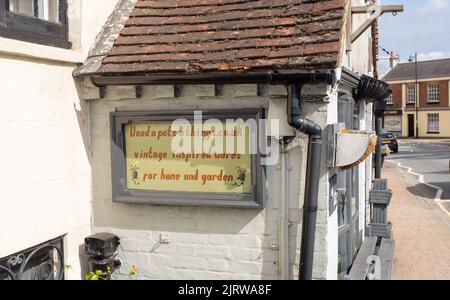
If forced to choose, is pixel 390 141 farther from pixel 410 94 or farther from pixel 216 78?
pixel 216 78

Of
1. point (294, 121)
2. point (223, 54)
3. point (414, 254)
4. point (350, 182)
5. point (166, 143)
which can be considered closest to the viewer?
point (294, 121)

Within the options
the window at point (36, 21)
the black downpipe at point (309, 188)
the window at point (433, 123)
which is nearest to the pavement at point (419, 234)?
the black downpipe at point (309, 188)

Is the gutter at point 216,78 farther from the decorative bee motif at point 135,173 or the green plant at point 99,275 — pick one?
the green plant at point 99,275

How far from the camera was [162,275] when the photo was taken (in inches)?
175

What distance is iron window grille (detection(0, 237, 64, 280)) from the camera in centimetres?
378

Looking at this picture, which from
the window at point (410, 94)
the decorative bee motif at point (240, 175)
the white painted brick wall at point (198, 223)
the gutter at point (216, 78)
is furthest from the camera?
the window at point (410, 94)

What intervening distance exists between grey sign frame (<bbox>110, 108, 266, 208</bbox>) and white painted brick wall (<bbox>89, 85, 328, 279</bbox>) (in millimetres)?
95

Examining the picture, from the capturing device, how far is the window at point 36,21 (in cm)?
370

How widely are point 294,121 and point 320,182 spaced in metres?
0.63

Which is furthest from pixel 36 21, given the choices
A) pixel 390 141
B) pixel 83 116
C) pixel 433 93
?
pixel 433 93

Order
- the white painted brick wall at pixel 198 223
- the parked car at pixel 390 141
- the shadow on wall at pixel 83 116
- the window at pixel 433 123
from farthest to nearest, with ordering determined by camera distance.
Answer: the window at pixel 433 123, the parked car at pixel 390 141, the shadow on wall at pixel 83 116, the white painted brick wall at pixel 198 223

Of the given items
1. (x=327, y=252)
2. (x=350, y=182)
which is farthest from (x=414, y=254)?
(x=327, y=252)

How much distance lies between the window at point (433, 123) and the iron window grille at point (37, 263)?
46409 millimetres

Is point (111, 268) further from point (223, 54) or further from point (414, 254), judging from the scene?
point (414, 254)
